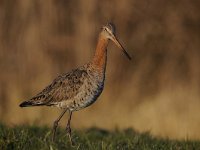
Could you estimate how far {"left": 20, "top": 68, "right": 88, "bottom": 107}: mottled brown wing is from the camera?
1218 cm

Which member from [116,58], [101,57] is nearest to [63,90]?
[101,57]

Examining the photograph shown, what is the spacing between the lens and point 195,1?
16500 millimetres

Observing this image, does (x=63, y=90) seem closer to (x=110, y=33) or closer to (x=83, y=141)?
(x=83, y=141)

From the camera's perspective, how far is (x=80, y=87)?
1212cm

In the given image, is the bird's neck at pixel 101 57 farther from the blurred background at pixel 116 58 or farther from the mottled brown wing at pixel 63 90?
the blurred background at pixel 116 58

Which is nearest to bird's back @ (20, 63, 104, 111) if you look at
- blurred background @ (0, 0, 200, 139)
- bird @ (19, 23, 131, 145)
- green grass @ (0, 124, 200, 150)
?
bird @ (19, 23, 131, 145)

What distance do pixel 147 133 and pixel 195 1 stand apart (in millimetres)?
4086

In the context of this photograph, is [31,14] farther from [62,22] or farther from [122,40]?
[122,40]

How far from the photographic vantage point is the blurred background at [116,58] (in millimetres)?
15320

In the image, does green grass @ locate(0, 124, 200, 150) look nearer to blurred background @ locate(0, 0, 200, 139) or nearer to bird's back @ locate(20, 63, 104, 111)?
bird's back @ locate(20, 63, 104, 111)

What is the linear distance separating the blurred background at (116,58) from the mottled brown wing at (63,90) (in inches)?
110

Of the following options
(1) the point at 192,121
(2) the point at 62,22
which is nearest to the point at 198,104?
(1) the point at 192,121

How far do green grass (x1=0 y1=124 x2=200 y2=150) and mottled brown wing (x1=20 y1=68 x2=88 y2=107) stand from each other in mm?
428

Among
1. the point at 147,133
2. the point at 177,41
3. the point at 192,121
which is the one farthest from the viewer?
the point at 177,41
